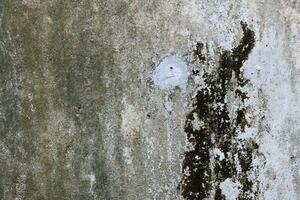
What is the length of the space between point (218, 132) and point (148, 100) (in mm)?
419

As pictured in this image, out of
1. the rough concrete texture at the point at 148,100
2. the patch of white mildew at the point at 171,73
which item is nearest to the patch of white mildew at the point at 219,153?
the rough concrete texture at the point at 148,100

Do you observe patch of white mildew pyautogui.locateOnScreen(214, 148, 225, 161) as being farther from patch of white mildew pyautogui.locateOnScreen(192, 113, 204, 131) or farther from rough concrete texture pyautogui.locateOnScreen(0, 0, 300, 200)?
patch of white mildew pyautogui.locateOnScreen(192, 113, 204, 131)

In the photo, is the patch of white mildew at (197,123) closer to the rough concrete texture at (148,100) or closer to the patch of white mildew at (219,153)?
the rough concrete texture at (148,100)

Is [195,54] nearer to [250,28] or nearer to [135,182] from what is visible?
[250,28]

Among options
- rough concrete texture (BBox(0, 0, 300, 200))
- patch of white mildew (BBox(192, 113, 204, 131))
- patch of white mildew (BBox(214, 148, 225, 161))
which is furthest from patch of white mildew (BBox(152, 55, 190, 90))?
patch of white mildew (BBox(214, 148, 225, 161))

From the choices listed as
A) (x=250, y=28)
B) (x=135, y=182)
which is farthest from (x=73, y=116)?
(x=250, y=28)

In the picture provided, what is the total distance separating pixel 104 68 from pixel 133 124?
1.12 feet

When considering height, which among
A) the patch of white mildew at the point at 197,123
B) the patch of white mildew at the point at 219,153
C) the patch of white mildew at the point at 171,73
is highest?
the patch of white mildew at the point at 171,73

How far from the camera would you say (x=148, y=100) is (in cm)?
269

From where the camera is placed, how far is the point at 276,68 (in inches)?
105

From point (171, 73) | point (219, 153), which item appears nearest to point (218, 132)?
point (219, 153)

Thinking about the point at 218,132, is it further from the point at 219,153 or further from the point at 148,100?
the point at 148,100

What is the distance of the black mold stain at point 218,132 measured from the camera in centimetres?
266

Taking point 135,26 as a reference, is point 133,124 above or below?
below
